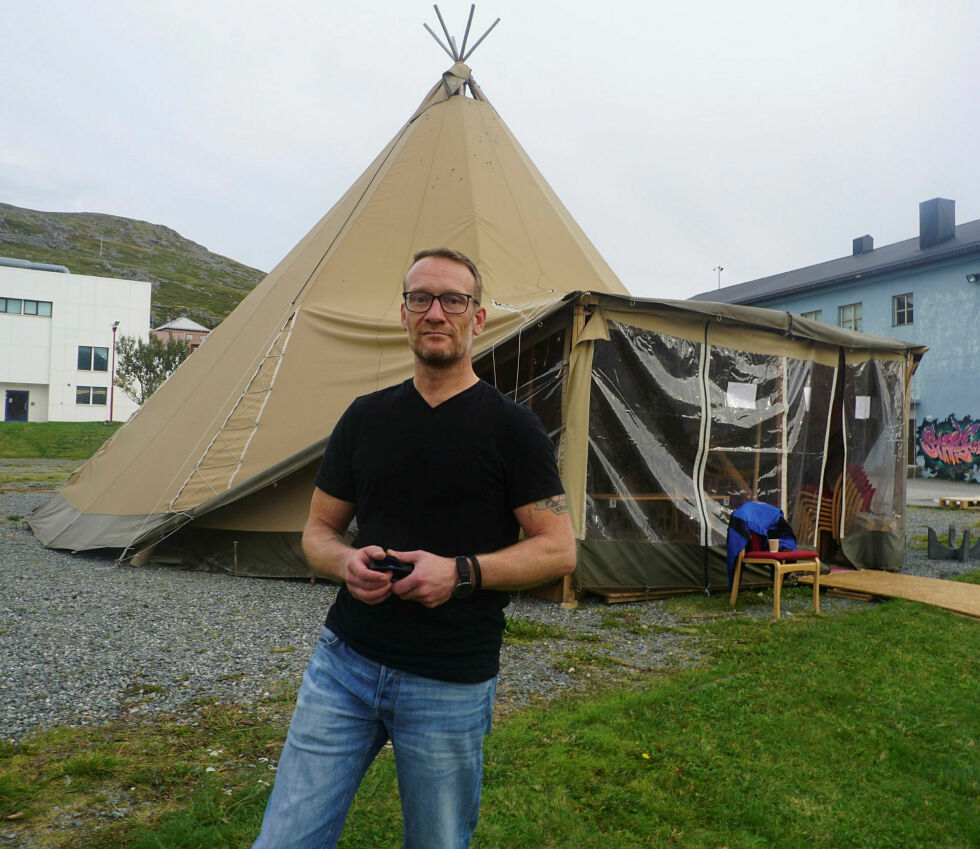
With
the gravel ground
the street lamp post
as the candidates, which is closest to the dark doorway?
the street lamp post

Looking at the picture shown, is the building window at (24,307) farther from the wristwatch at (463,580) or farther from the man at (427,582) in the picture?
the wristwatch at (463,580)

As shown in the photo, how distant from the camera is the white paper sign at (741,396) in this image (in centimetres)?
661

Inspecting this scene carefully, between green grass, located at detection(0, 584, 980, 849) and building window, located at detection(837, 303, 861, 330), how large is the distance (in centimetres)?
2582

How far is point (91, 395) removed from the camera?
43.2 m

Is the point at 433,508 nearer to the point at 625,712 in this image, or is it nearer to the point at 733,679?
the point at 625,712

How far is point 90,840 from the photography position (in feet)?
7.47

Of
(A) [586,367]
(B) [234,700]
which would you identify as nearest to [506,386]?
(A) [586,367]

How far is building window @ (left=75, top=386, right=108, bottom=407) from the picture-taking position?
141 feet

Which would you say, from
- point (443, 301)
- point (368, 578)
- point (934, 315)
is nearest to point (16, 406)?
point (934, 315)

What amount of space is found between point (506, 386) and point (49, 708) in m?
4.05

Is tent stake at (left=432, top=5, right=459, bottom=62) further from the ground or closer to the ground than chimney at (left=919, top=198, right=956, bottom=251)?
closer to the ground

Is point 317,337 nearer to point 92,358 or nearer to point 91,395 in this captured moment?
point 92,358

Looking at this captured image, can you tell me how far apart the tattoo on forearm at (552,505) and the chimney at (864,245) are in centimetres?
3411

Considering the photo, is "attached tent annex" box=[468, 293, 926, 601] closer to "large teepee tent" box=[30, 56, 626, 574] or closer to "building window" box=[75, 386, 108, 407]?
"large teepee tent" box=[30, 56, 626, 574]
